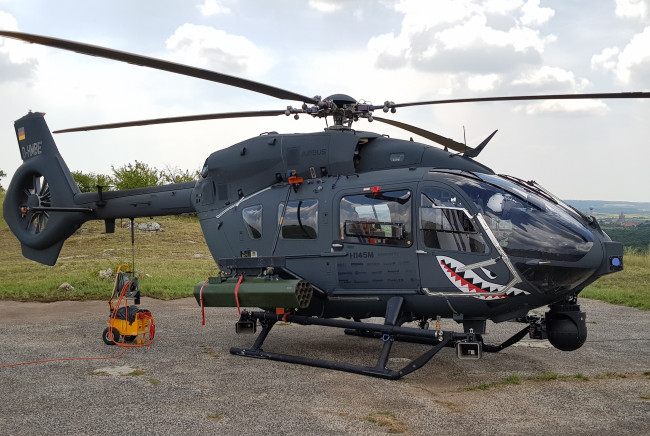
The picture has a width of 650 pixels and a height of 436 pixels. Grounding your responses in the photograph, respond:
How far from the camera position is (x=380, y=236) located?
302 inches

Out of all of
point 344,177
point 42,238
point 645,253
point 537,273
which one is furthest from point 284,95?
point 645,253

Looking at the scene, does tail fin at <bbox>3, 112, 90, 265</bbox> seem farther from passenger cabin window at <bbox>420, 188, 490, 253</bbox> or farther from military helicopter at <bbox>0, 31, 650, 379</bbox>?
passenger cabin window at <bbox>420, 188, 490, 253</bbox>

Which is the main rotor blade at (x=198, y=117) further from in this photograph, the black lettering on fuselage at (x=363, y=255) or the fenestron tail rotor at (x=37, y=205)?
the fenestron tail rotor at (x=37, y=205)

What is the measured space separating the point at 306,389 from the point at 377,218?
2.36 meters

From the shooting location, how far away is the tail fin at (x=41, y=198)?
38.0ft

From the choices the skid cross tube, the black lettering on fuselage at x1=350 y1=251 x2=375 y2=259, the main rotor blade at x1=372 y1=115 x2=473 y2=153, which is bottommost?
the skid cross tube

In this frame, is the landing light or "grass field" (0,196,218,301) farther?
"grass field" (0,196,218,301)

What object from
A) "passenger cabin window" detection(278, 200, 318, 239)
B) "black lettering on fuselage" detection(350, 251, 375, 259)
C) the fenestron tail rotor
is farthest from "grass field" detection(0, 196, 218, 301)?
"black lettering on fuselage" detection(350, 251, 375, 259)

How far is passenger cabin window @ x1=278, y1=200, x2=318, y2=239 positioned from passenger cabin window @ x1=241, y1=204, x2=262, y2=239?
404 mm

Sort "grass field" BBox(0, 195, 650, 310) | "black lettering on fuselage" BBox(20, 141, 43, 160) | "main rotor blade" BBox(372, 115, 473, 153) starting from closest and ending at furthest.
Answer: "main rotor blade" BBox(372, 115, 473, 153) < "black lettering on fuselage" BBox(20, 141, 43, 160) < "grass field" BBox(0, 195, 650, 310)

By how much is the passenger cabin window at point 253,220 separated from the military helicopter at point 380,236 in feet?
0.08

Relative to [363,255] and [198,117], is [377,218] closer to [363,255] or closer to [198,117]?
[363,255]

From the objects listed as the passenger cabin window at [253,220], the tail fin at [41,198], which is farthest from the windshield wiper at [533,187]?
the tail fin at [41,198]

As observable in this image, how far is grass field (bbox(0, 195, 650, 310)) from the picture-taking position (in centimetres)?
1532
